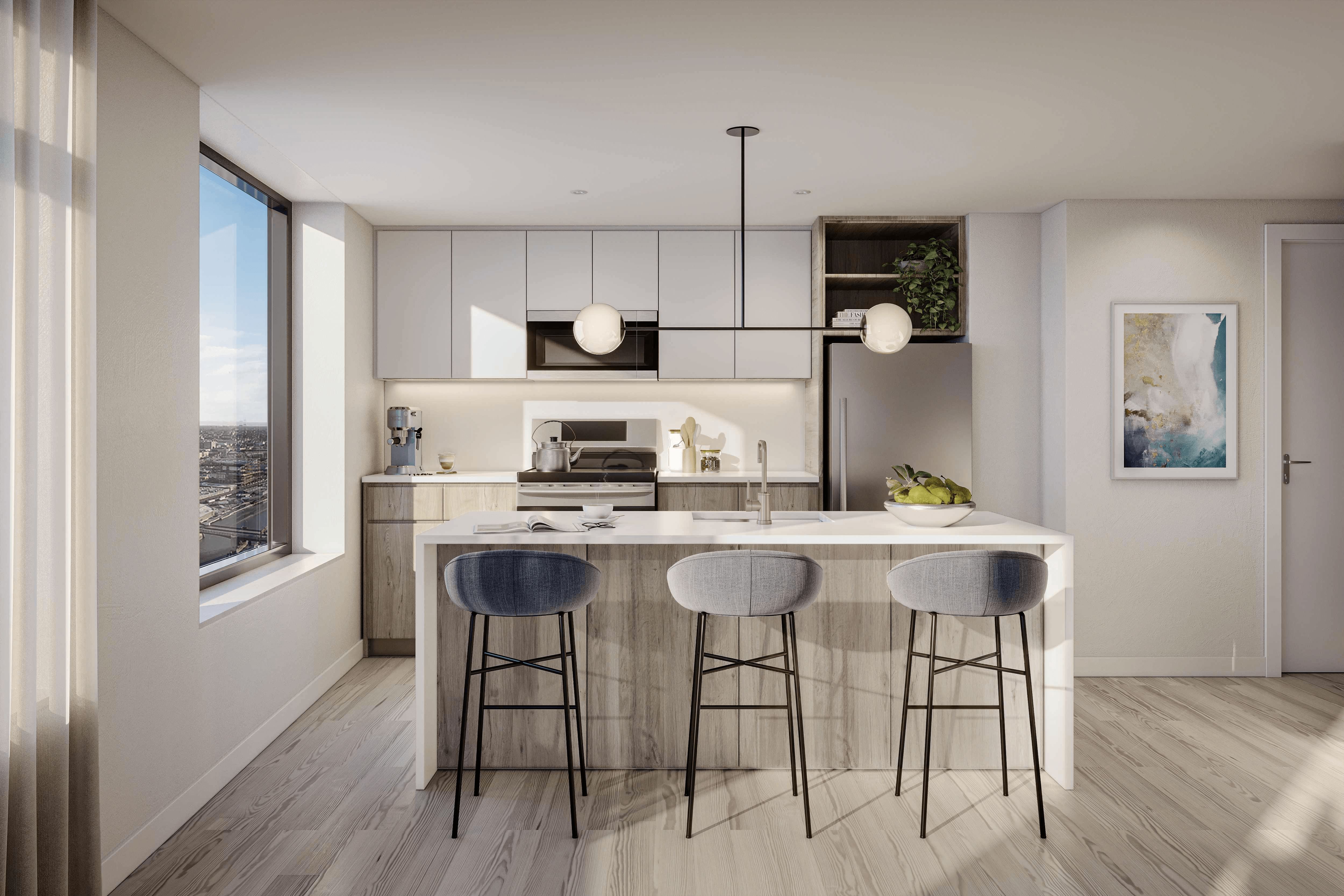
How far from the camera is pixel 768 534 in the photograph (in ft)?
9.86

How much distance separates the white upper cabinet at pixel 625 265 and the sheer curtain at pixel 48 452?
312 centimetres

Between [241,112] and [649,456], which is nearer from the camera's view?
[241,112]

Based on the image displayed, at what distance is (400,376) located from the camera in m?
5.12

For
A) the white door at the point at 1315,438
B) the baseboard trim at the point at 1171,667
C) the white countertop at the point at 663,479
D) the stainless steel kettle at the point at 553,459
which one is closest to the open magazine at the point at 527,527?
the white countertop at the point at 663,479

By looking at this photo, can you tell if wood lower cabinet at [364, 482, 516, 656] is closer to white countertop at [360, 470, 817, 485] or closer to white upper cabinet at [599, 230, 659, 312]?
white countertop at [360, 470, 817, 485]

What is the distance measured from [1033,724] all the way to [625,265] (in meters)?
3.45

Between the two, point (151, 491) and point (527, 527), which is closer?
point (151, 491)

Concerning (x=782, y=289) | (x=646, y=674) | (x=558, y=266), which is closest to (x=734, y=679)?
(x=646, y=674)

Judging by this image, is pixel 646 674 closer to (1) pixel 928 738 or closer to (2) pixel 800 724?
(2) pixel 800 724

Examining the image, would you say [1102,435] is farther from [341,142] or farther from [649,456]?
[341,142]

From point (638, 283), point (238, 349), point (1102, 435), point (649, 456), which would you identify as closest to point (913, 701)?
point (1102, 435)

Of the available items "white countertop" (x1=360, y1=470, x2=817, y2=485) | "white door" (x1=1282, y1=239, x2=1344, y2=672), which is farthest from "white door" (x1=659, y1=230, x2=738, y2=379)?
"white door" (x1=1282, y1=239, x2=1344, y2=672)

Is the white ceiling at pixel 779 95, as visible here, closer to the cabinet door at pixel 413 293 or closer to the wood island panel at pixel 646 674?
the cabinet door at pixel 413 293

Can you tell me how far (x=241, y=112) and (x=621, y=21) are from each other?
164 cm
